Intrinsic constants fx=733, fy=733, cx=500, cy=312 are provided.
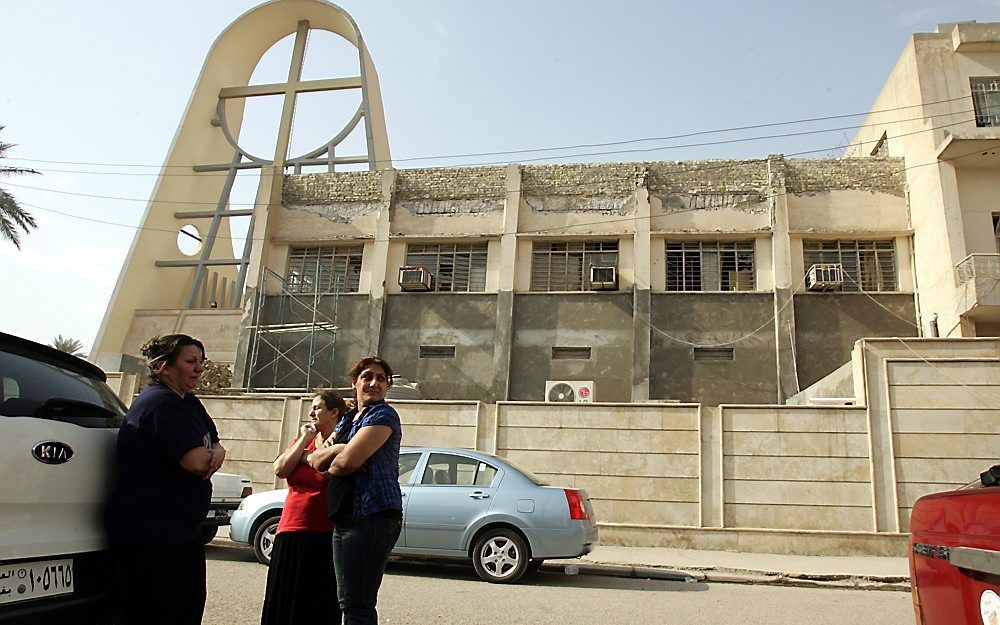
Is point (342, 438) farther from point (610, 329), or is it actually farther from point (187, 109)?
point (187, 109)

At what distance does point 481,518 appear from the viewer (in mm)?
8312

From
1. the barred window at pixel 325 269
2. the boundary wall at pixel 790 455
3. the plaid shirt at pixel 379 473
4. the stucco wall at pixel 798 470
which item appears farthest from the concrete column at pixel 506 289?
the plaid shirt at pixel 379 473

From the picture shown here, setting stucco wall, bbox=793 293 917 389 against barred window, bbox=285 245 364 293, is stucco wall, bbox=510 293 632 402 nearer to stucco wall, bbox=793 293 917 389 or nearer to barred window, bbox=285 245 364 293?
stucco wall, bbox=793 293 917 389

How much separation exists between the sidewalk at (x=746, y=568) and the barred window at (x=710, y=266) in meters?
9.53

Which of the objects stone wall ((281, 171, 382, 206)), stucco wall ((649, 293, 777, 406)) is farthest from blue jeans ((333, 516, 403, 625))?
stone wall ((281, 171, 382, 206))

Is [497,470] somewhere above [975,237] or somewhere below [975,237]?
below

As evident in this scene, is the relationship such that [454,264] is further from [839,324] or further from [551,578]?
[551,578]

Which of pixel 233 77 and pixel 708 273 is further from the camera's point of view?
pixel 233 77

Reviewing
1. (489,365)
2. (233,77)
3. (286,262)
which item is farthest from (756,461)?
(233,77)

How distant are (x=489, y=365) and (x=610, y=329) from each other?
3460mm

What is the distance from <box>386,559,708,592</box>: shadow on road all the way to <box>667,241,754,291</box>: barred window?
12072 mm

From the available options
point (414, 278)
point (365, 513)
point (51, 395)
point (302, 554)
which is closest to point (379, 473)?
point (365, 513)

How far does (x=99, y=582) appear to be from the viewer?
3299 millimetres

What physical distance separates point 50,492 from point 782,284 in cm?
1866
